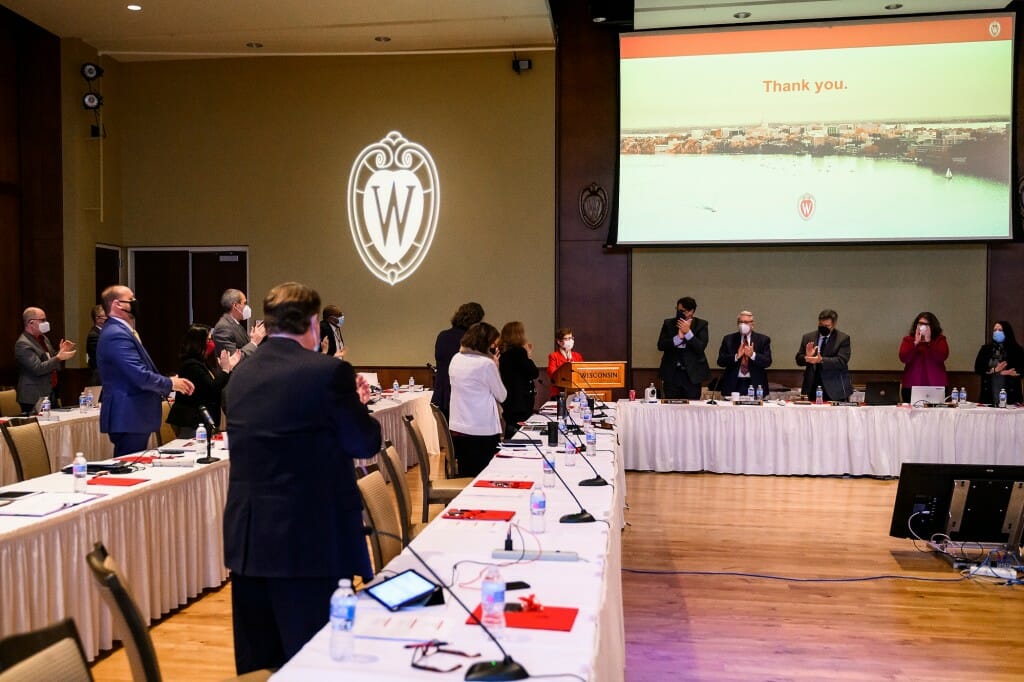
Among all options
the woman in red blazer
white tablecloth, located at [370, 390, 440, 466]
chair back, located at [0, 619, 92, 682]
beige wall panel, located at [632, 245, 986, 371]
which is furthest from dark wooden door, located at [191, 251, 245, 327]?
chair back, located at [0, 619, 92, 682]

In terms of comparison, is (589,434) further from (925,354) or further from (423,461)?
(925,354)

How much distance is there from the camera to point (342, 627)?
188 cm

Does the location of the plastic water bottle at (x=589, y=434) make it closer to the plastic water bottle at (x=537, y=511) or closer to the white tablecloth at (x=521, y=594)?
the white tablecloth at (x=521, y=594)

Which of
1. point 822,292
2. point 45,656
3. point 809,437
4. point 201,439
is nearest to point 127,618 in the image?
point 45,656

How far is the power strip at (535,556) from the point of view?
262 cm

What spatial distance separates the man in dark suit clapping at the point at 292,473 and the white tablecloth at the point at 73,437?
388cm

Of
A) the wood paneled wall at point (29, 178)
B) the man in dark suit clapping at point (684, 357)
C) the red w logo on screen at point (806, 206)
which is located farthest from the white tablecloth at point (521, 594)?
the wood paneled wall at point (29, 178)

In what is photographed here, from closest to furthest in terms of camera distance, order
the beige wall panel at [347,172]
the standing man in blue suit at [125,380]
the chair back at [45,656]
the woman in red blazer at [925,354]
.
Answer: the chair back at [45,656]
the standing man in blue suit at [125,380]
the woman in red blazer at [925,354]
the beige wall panel at [347,172]

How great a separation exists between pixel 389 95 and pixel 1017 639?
8623 mm

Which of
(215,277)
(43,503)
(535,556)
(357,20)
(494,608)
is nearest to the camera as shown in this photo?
(494,608)

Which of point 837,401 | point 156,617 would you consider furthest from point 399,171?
point 156,617

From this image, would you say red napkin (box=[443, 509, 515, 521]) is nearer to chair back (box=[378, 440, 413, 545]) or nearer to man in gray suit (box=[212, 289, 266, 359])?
chair back (box=[378, 440, 413, 545])

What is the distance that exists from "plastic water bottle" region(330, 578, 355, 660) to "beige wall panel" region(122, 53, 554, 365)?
27.0ft

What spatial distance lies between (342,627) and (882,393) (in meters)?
6.83
